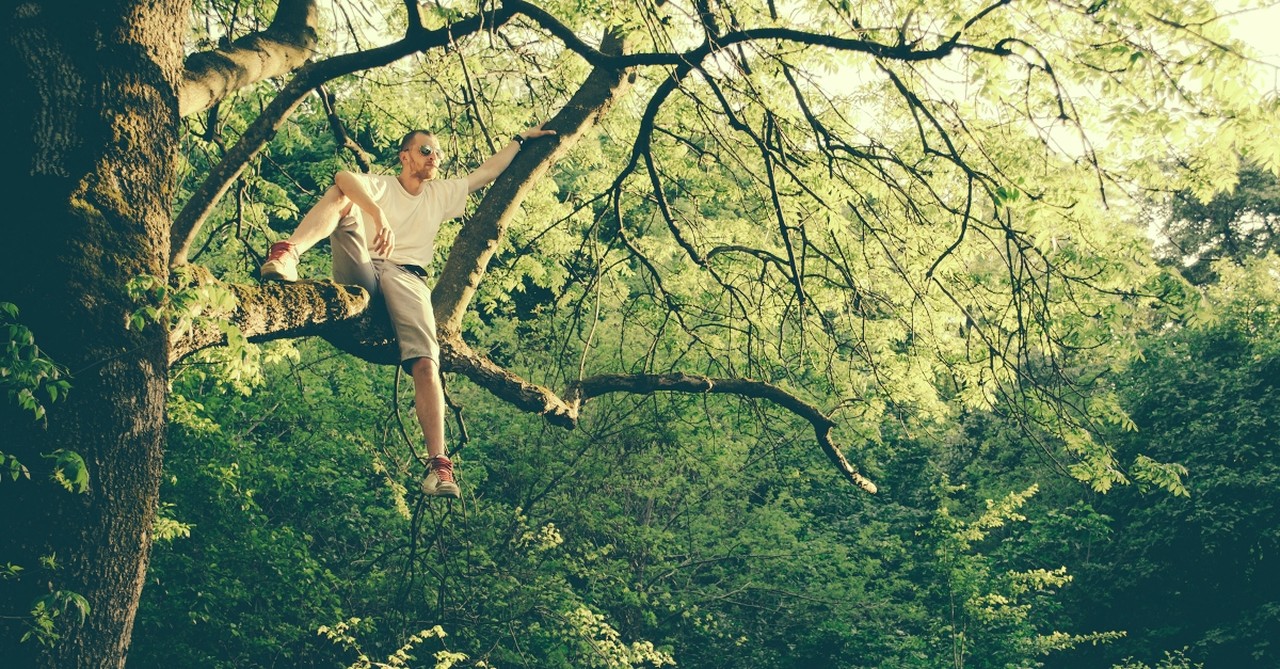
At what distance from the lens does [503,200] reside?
421cm

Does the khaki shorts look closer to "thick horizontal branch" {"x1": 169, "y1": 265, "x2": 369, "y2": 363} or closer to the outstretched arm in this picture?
"thick horizontal branch" {"x1": 169, "y1": 265, "x2": 369, "y2": 363}

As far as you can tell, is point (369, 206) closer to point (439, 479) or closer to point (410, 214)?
point (410, 214)

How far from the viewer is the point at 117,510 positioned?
2.37 metres

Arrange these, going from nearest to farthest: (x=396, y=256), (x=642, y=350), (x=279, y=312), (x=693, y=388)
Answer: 1. (x=279, y=312)
2. (x=396, y=256)
3. (x=693, y=388)
4. (x=642, y=350)

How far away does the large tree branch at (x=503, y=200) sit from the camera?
4.05 meters

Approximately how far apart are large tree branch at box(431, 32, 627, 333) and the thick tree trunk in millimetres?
1512

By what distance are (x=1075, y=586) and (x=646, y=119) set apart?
12.8 metres

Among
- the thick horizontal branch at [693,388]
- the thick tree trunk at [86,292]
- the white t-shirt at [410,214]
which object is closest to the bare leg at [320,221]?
the white t-shirt at [410,214]

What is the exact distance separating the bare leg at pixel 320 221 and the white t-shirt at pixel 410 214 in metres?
0.16

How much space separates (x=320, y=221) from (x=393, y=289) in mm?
333

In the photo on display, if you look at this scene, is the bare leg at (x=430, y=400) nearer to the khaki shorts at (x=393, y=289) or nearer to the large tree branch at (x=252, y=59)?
the khaki shorts at (x=393, y=289)

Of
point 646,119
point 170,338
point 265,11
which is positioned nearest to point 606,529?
point 265,11

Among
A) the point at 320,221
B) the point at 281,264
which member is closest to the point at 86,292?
the point at 281,264

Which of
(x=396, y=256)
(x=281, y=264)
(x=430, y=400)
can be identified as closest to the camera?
(x=281, y=264)
